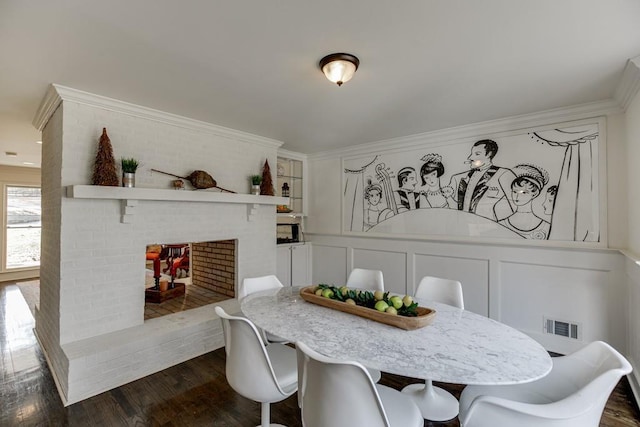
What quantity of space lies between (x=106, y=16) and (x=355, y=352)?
219 cm

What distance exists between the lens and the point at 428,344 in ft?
5.06

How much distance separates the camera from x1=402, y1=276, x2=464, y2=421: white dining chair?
212 cm

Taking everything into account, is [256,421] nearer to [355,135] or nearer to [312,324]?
[312,324]

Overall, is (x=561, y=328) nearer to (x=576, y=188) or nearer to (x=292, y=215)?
(x=576, y=188)

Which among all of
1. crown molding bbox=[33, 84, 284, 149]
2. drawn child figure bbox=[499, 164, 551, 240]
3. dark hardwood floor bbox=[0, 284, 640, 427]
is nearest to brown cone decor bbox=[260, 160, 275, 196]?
crown molding bbox=[33, 84, 284, 149]

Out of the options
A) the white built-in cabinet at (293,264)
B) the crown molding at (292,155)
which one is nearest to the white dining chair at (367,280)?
the white built-in cabinet at (293,264)

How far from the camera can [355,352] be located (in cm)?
147

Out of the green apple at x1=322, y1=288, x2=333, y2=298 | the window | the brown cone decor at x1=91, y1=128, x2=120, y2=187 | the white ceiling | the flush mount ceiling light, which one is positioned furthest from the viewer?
the window

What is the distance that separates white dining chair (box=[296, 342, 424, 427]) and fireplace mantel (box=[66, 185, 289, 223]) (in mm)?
2324


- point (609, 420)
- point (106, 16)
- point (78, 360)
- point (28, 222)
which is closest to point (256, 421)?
point (78, 360)

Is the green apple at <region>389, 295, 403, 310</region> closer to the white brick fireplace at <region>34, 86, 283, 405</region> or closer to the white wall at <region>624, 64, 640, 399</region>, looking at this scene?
the white wall at <region>624, 64, 640, 399</region>

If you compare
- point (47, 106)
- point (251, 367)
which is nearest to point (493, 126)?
point (251, 367)

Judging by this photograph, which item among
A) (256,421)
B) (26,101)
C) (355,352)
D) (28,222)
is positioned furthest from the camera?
(28,222)

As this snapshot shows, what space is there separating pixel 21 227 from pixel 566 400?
9298 millimetres
